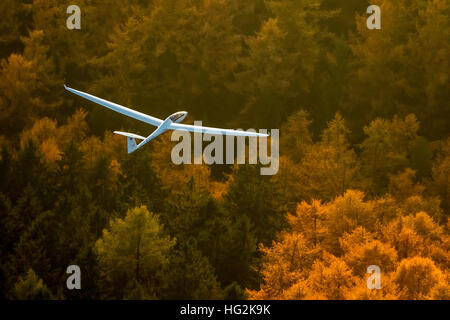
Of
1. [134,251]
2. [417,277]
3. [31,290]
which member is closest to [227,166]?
[134,251]

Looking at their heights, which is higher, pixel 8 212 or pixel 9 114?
pixel 9 114

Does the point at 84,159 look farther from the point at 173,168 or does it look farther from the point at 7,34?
the point at 7,34

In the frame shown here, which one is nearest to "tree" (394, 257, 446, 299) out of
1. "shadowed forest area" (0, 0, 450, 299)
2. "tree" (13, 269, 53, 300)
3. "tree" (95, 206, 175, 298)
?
"shadowed forest area" (0, 0, 450, 299)

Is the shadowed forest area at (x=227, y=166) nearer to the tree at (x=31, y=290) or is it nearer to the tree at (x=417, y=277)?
the tree at (x=417, y=277)

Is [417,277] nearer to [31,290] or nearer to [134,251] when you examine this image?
[134,251]

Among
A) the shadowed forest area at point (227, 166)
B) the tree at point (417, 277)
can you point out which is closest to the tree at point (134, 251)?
the shadowed forest area at point (227, 166)

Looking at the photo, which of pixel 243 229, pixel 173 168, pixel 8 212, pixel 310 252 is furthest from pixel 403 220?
pixel 8 212
